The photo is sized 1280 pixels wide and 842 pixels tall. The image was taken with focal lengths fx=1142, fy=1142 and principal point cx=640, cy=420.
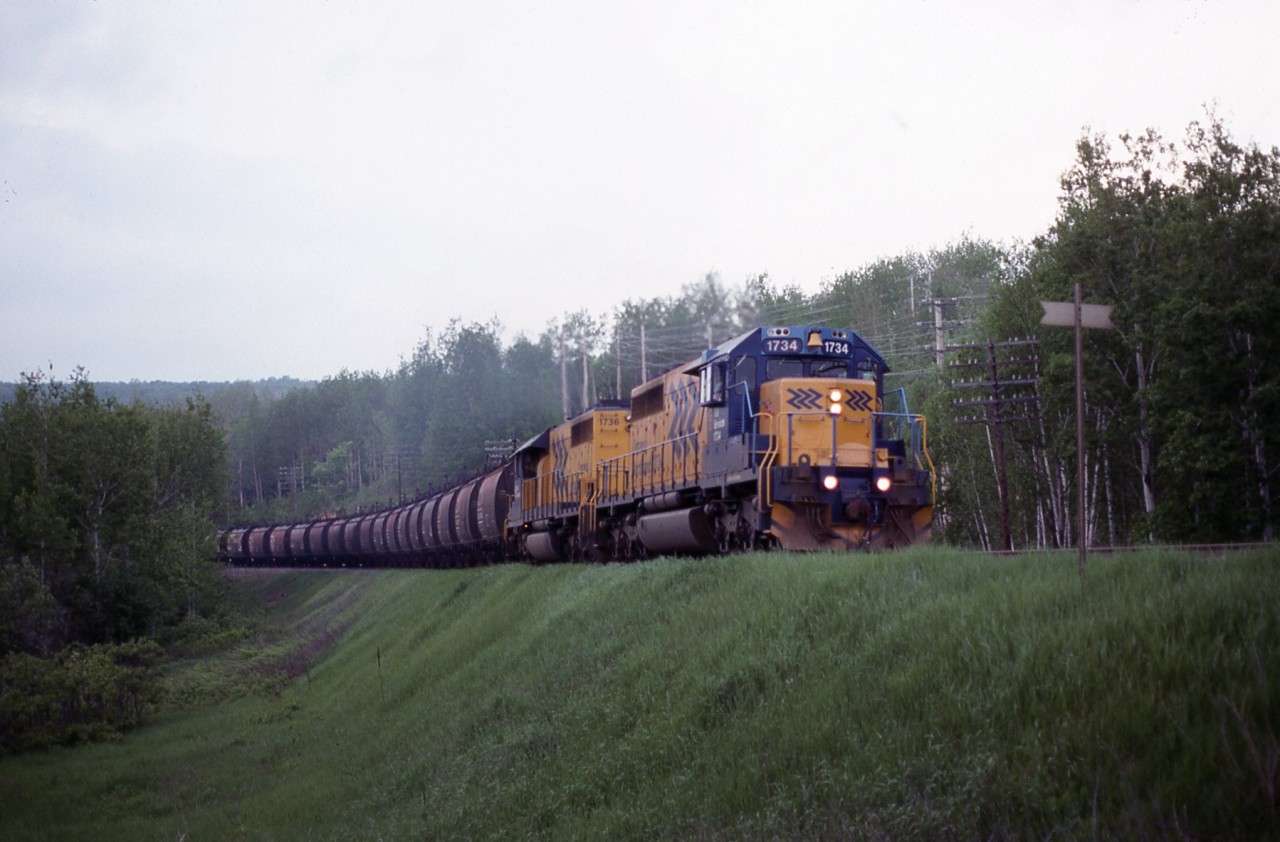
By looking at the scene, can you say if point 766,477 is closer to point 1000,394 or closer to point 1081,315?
point 1081,315

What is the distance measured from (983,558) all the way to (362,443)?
112m

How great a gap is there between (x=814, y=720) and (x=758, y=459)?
27.1ft

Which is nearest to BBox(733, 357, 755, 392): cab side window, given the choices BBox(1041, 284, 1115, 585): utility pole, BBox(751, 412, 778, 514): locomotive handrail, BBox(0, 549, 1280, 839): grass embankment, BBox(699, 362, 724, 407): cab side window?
BBox(699, 362, 724, 407): cab side window

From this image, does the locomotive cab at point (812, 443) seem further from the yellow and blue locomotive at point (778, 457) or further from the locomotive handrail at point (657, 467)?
the locomotive handrail at point (657, 467)

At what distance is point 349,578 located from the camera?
52.9m

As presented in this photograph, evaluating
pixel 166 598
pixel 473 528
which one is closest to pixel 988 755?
pixel 473 528

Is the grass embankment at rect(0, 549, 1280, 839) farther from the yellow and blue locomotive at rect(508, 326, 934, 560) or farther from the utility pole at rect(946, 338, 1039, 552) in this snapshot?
the utility pole at rect(946, 338, 1039, 552)

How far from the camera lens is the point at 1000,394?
33125 millimetres

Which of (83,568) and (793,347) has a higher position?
(793,347)

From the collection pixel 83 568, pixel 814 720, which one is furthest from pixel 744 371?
pixel 83 568

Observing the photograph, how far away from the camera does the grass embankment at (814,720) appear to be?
6398 mm

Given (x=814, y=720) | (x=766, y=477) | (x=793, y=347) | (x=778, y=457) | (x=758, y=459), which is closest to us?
(x=814, y=720)

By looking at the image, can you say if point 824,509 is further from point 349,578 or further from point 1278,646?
point 349,578

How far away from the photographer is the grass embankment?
6398 millimetres
